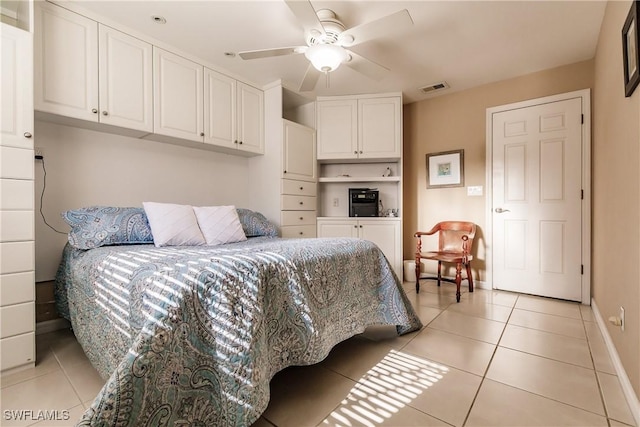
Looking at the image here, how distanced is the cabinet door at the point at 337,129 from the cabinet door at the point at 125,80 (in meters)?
1.90

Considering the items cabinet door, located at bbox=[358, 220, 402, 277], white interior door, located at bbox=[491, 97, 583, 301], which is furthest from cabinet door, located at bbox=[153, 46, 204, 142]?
white interior door, located at bbox=[491, 97, 583, 301]

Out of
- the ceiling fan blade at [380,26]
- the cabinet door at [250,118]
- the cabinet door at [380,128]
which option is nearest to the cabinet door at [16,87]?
the cabinet door at [250,118]

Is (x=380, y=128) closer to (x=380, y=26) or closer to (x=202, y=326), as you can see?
(x=380, y=26)

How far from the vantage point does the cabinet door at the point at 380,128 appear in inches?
140

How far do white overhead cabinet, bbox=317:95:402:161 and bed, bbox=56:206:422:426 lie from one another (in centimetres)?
217

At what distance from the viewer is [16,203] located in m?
1.68

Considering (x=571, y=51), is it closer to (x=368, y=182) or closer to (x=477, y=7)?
(x=477, y=7)

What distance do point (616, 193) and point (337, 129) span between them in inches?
104

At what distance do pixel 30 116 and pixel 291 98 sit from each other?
8.16ft

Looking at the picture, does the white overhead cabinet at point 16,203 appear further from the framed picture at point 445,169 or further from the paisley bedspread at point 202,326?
the framed picture at point 445,169

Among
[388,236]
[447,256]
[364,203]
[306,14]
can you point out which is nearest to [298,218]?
[364,203]

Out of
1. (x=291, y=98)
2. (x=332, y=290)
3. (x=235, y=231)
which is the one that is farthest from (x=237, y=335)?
(x=291, y=98)

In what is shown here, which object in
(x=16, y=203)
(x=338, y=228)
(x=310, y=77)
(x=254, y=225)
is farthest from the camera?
(x=338, y=228)

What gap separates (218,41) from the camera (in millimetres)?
2520
